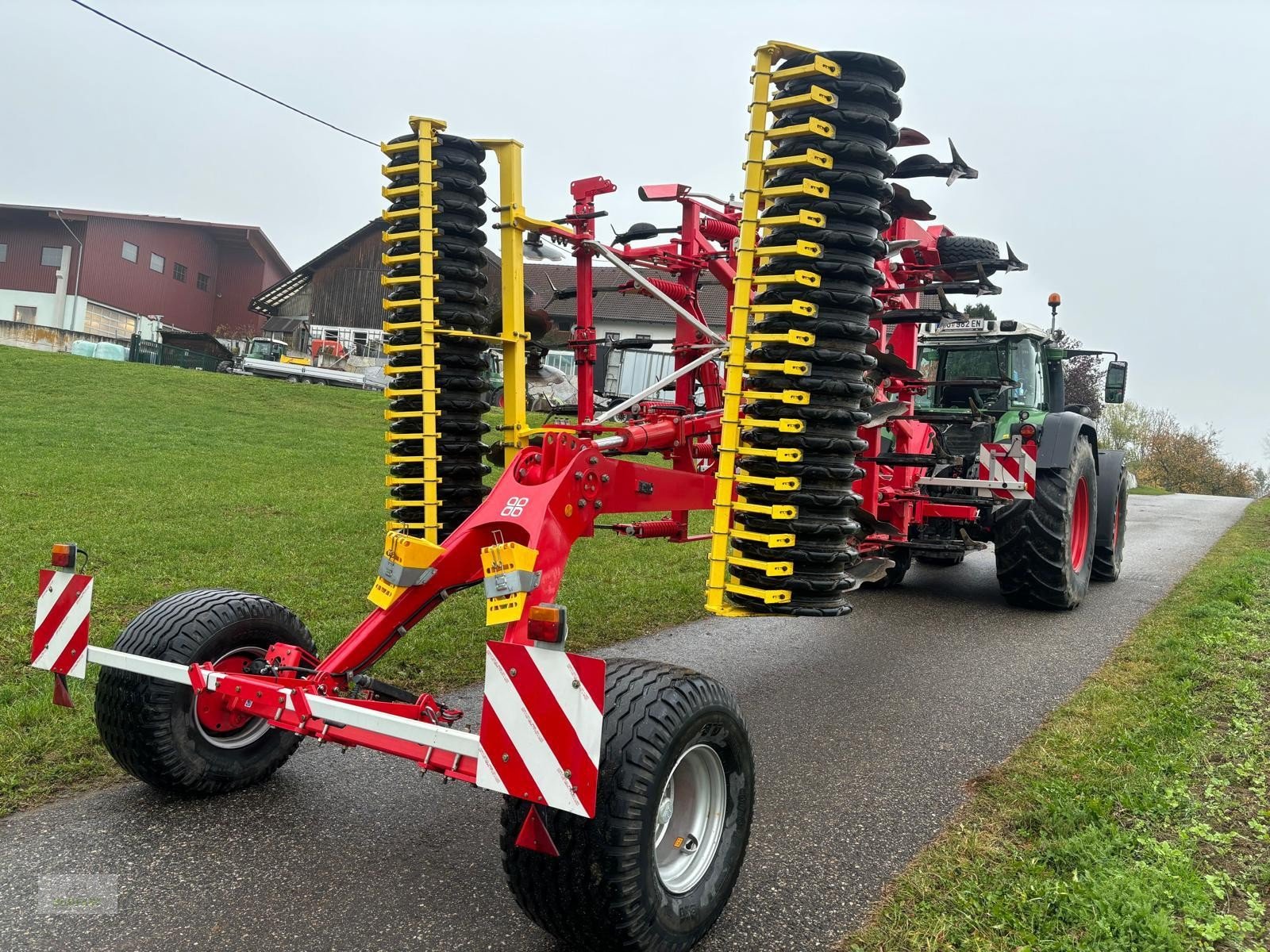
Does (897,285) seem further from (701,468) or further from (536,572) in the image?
(536,572)

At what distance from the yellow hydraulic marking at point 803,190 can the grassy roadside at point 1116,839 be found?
239 centimetres

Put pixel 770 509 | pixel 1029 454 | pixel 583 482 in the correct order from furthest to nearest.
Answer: pixel 1029 454 < pixel 583 482 < pixel 770 509

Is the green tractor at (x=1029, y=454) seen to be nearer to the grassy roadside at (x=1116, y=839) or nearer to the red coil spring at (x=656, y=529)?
the grassy roadside at (x=1116, y=839)

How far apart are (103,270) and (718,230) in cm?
4278

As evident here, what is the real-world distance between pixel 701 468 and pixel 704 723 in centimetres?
274

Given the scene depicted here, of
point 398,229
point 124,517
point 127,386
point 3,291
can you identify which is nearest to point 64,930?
point 398,229

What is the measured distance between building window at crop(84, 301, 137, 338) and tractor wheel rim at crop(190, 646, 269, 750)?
40716 mm

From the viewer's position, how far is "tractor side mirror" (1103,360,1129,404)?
30.8 ft

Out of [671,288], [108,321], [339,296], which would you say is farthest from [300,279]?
[671,288]

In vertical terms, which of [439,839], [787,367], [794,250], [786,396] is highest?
[794,250]

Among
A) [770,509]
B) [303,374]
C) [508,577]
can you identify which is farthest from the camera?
[303,374]

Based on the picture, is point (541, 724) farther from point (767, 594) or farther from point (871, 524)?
point (871, 524)

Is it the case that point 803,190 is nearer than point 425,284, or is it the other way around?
point 803,190

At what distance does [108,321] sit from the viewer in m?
40.0
